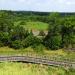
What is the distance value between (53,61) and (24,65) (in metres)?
5.83

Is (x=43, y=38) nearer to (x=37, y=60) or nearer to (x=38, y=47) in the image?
(x=38, y=47)

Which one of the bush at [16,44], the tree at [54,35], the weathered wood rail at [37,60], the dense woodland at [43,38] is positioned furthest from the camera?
the dense woodland at [43,38]

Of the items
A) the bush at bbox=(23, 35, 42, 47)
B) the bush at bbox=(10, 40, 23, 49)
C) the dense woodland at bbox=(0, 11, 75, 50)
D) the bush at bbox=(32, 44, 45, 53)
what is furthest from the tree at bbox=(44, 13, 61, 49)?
the bush at bbox=(10, 40, 23, 49)

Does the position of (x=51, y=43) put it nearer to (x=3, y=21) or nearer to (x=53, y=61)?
(x=3, y=21)

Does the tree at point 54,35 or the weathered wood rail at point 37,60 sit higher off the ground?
the weathered wood rail at point 37,60

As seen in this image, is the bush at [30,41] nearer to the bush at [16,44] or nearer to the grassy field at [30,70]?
the bush at [16,44]

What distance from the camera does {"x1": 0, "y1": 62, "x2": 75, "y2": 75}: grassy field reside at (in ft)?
166

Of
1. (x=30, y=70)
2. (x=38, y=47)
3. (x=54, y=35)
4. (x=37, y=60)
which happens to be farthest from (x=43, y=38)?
(x=30, y=70)

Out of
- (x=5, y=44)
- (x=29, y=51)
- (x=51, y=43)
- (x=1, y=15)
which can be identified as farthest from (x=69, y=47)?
(x=1, y=15)

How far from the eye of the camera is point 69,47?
80750 millimetres

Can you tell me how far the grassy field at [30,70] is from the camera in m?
50.6

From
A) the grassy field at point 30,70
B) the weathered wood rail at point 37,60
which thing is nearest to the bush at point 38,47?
the weathered wood rail at point 37,60

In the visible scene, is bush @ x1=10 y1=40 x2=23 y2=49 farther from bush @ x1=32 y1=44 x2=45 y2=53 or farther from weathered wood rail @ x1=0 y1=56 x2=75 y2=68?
weathered wood rail @ x1=0 y1=56 x2=75 y2=68

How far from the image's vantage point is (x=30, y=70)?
51.8 metres
